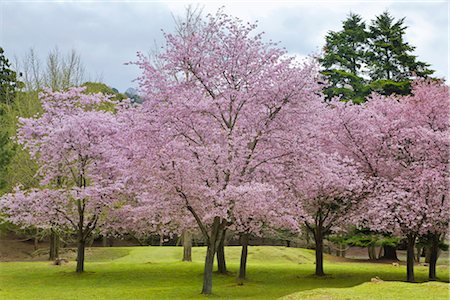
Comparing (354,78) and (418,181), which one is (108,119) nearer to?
(418,181)

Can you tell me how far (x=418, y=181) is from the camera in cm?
2077

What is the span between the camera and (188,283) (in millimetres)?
21859

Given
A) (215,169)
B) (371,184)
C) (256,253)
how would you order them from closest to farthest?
(215,169) → (371,184) → (256,253)

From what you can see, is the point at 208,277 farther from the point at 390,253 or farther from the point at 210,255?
the point at 390,253

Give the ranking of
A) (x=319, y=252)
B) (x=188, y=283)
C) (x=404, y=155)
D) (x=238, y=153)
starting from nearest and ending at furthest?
1. (x=238, y=153)
2. (x=188, y=283)
3. (x=404, y=155)
4. (x=319, y=252)

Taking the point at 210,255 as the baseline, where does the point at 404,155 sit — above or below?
above

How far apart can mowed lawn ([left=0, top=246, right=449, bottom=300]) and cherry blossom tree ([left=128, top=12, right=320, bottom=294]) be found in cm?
268

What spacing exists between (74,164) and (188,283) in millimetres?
8157

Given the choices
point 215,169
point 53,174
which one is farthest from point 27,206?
point 215,169

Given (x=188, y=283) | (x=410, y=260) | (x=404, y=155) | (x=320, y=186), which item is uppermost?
(x=404, y=155)

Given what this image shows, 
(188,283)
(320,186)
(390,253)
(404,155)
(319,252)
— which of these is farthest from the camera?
(390,253)

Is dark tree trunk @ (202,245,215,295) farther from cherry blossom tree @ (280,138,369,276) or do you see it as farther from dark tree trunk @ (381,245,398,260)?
dark tree trunk @ (381,245,398,260)

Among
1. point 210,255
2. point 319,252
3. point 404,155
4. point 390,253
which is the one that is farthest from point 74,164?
point 390,253

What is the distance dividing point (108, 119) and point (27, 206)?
564 cm
